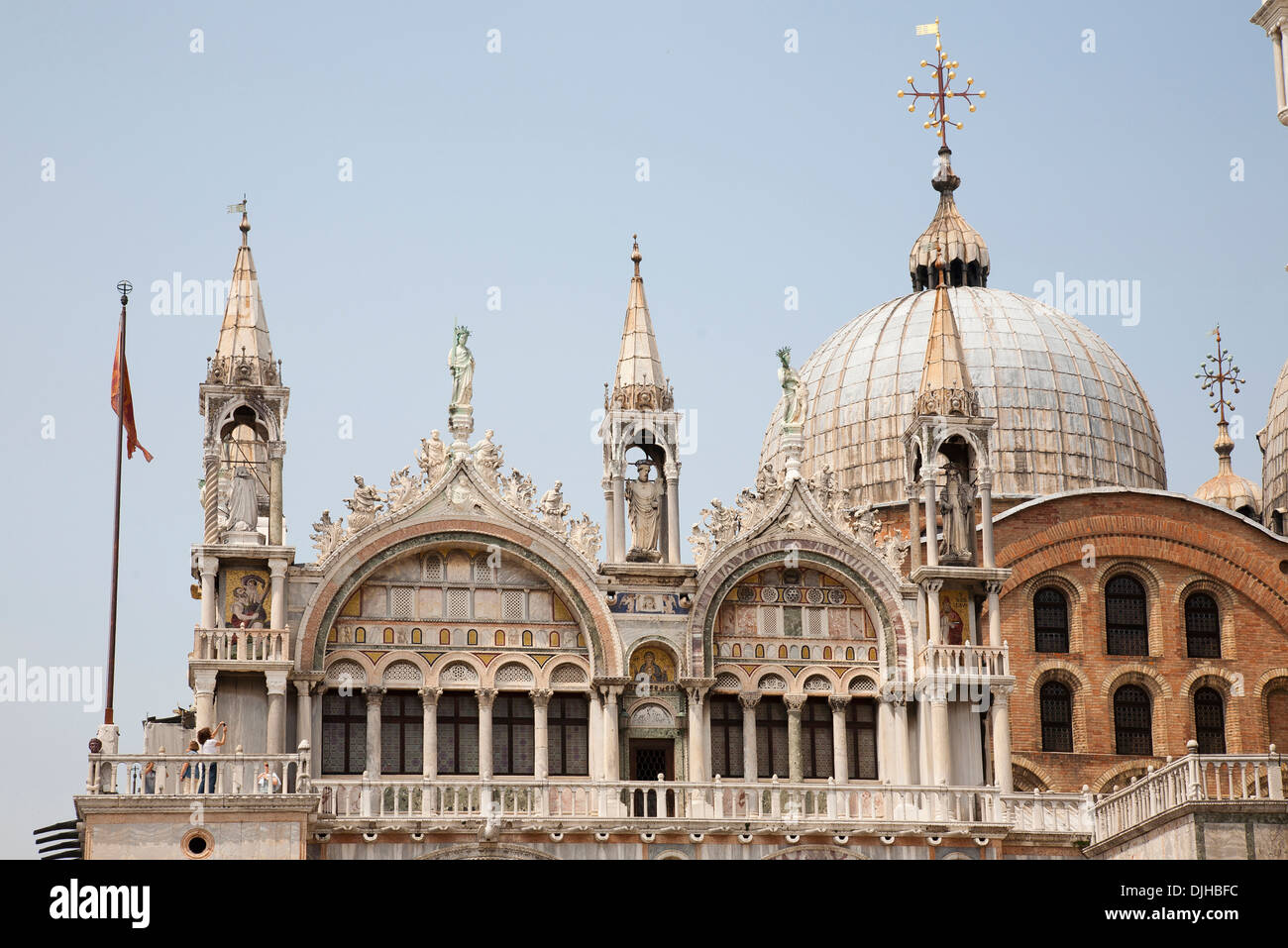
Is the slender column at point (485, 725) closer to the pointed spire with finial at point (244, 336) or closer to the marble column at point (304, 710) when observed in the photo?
the marble column at point (304, 710)

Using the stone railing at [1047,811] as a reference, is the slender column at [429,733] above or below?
above

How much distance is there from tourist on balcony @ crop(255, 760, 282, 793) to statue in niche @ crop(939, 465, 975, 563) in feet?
42.8

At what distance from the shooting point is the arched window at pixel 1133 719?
53.8m

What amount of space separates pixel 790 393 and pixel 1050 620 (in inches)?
434

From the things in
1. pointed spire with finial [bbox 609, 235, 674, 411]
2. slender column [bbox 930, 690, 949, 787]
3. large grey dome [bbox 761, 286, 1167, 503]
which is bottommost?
slender column [bbox 930, 690, 949, 787]

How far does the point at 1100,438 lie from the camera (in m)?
61.1

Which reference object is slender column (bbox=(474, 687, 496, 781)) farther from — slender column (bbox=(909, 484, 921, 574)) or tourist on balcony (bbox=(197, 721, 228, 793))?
slender column (bbox=(909, 484, 921, 574))

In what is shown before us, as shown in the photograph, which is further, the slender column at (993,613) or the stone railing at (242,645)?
the slender column at (993,613)

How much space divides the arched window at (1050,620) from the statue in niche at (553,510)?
45.7 ft

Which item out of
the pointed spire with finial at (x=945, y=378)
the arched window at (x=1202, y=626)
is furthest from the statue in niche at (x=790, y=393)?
the arched window at (x=1202, y=626)

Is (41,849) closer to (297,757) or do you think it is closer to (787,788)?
(297,757)

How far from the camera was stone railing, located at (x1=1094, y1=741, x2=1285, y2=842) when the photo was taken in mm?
37047

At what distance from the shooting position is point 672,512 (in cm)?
4422

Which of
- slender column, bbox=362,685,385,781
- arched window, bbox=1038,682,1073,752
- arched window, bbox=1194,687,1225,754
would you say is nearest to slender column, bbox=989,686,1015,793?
arched window, bbox=1038,682,1073,752
